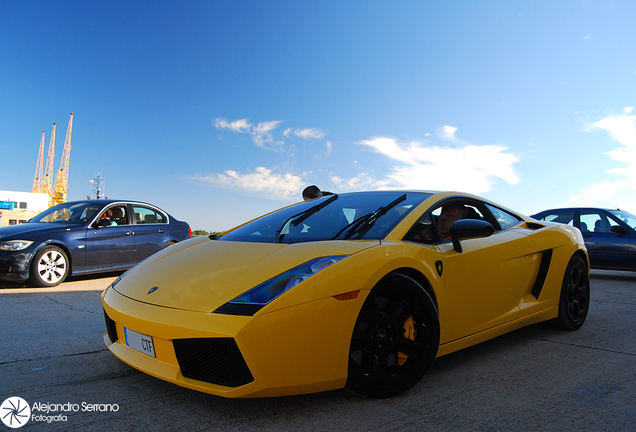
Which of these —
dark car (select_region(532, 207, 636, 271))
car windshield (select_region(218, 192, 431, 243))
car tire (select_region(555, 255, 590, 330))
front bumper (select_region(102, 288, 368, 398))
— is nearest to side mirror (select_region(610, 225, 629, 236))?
dark car (select_region(532, 207, 636, 271))

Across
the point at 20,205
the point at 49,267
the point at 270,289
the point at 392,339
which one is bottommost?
the point at 49,267

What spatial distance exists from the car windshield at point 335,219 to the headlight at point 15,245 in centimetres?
449

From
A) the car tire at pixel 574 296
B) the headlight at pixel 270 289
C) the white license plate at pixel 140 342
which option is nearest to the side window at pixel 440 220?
the headlight at pixel 270 289

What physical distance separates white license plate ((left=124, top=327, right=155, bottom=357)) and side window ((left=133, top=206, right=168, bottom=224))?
19.3 ft

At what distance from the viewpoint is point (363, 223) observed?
2.50m

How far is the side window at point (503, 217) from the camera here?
315cm

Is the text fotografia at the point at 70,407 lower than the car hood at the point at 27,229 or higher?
lower

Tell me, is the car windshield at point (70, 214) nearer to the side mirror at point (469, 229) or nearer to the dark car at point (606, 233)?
the side mirror at point (469, 229)

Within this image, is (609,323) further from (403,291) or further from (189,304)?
(189,304)

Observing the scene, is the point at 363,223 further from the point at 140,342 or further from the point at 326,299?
the point at 140,342

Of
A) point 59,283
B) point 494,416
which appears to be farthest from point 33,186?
point 494,416

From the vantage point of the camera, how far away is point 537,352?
290cm

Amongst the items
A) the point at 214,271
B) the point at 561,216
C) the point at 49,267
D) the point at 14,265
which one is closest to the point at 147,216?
the point at 49,267

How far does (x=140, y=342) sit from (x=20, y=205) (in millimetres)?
105048
